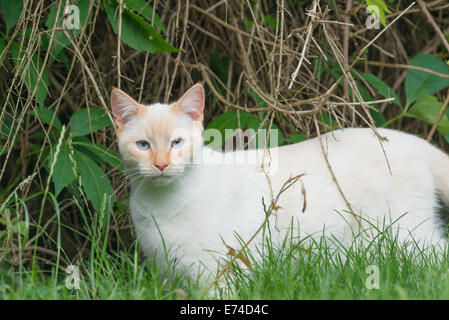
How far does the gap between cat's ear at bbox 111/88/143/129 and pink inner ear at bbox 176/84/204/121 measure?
7.0 inches

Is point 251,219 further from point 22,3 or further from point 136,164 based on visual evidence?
point 22,3

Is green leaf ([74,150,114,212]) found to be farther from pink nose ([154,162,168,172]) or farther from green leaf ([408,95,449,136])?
green leaf ([408,95,449,136])

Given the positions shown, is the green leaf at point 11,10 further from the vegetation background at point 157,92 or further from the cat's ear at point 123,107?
the cat's ear at point 123,107

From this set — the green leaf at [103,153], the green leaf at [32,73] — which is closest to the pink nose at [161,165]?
the green leaf at [103,153]

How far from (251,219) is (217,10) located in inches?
61.7

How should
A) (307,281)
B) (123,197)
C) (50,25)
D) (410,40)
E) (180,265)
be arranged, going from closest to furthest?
(307,281), (180,265), (50,25), (123,197), (410,40)

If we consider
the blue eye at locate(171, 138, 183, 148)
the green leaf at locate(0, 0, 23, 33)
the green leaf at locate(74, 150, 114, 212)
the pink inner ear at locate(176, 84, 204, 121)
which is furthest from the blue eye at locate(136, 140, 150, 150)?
the green leaf at locate(0, 0, 23, 33)

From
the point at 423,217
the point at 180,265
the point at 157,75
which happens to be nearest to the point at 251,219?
the point at 180,265

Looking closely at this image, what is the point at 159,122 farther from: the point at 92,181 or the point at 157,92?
the point at 157,92

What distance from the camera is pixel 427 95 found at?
306 centimetres

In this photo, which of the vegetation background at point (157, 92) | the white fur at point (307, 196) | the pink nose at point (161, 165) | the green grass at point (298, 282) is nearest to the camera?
the green grass at point (298, 282)

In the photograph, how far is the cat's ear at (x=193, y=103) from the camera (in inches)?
95.5

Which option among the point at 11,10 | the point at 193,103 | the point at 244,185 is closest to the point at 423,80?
the point at 244,185

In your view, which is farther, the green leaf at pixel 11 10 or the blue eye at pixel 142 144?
the green leaf at pixel 11 10
